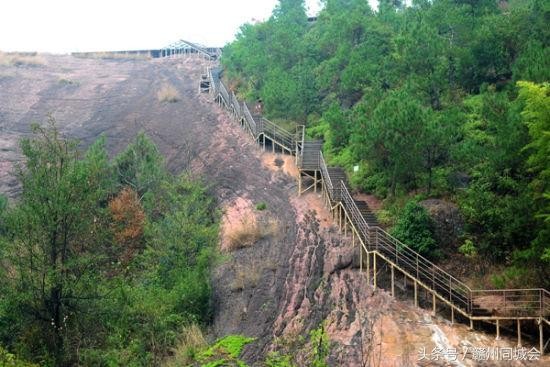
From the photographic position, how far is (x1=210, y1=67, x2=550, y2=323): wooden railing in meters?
20.9

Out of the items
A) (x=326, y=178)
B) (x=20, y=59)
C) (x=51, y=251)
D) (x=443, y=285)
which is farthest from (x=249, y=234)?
(x=20, y=59)

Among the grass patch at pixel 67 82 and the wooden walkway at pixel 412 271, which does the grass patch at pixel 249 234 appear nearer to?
the wooden walkway at pixel 412 271

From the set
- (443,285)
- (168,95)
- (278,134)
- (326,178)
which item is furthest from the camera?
(168,95)

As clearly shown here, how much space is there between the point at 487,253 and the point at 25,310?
56.7 feet

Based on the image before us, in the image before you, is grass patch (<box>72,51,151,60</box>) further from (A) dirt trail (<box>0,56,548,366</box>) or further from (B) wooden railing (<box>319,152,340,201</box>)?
(B) wooden railing (<box>319,152,340,201</box>)

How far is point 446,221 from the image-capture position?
2603 cm

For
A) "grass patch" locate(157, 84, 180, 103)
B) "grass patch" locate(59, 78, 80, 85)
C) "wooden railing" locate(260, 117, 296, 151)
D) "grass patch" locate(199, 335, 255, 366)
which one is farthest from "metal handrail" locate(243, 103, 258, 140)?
"grass patch" locate(59, 78, 80, 85)

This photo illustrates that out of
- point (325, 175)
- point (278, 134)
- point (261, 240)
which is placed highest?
point (278, 134)

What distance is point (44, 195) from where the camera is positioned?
24.3 m

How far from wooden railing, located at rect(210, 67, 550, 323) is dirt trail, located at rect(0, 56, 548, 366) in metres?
0.91

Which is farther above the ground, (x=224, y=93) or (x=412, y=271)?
(x=224, y=93)

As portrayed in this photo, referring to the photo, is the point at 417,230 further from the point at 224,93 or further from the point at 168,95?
the point at 168,95

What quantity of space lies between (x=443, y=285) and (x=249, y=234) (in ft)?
35.8

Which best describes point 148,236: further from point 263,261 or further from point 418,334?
point 418,334
